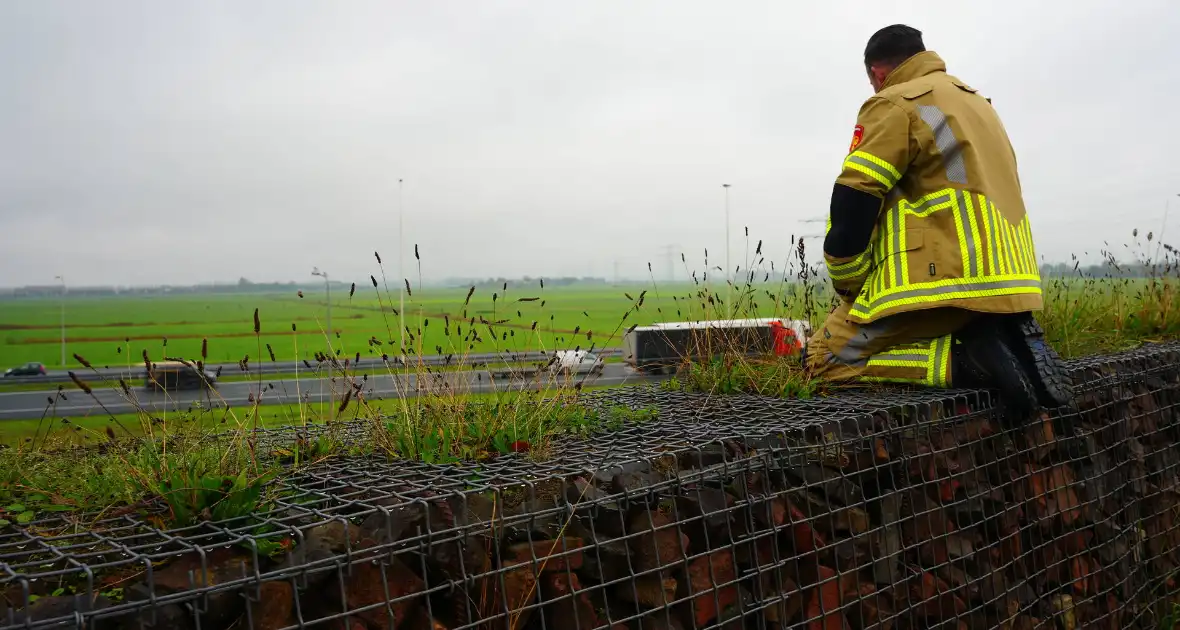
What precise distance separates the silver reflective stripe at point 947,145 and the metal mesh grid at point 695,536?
1.07 metres

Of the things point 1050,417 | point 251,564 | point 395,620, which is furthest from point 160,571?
point 1050,417

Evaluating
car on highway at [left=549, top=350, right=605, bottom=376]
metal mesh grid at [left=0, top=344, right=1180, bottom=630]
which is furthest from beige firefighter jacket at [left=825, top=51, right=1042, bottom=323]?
car on highway at [left=549, top=350, right=605, bottom=376]

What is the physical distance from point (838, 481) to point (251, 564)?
2079 mm

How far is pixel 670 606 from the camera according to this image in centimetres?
236

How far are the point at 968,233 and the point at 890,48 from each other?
1.26m

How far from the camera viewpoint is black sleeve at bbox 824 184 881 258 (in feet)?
12.8

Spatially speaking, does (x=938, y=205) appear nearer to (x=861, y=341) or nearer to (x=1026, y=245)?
(x=1026, y=245)

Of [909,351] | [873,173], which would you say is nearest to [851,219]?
[873,173]

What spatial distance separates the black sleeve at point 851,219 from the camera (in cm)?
391

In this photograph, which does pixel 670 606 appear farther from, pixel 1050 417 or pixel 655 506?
pixel 1050 417

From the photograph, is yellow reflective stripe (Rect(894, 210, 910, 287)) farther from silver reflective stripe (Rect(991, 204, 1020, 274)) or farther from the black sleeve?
silver reflective stripe (Rect(991, 204, 1020, 274))

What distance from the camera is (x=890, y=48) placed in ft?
14.4

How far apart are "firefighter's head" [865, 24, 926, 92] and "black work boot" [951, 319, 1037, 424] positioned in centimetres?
152

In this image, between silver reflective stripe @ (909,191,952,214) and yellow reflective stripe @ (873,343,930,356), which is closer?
silver reflective stripe @ (909,191,952,214)
